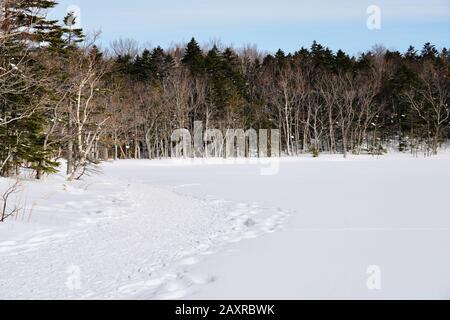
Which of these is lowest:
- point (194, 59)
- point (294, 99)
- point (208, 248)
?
point (208, 248)

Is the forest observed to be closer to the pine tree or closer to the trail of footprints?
the pine tree

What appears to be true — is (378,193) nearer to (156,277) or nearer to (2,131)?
(156,277)

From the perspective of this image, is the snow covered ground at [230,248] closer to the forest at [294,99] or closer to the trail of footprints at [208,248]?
the trail of footprints at [208,248]

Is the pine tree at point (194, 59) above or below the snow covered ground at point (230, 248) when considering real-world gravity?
above

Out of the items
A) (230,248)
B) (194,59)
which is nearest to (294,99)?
(194,59)

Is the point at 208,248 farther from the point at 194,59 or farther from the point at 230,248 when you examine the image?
the point at 194,59

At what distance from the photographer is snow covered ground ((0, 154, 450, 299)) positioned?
478 centimetres

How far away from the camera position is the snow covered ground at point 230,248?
15.7ft

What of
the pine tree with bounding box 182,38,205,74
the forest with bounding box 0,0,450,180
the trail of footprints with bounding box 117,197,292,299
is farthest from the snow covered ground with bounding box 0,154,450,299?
the pine tree with bounding box 182,38,205,74

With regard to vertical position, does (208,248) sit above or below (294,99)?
below

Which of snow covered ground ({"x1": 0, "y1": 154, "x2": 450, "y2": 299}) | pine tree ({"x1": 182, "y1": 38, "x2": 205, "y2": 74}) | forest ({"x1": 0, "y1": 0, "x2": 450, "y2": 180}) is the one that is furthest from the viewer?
pine tree ({"x1": 182, "y1": 38, "x2": 205, "y2": 74})

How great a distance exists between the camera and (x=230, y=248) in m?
6.79

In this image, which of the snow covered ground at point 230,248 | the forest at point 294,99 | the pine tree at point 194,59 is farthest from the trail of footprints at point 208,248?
the pine tree at point 194,59

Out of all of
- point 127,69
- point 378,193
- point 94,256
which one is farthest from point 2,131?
point 127,69
